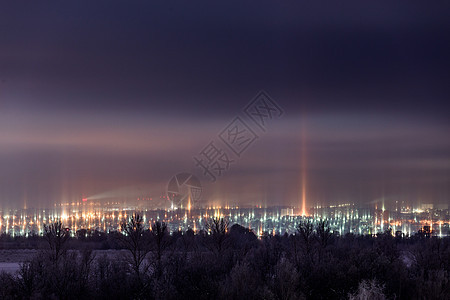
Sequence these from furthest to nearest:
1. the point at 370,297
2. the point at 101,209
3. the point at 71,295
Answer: the point at 101,209 < the point at 71,295 < the point at 370,297

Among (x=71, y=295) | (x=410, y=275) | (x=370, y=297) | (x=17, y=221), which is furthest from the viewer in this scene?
(x=17, y=221)

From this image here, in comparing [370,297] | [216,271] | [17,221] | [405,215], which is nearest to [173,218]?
[17,221]

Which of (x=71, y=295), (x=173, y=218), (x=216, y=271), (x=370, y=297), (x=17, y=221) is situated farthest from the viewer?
(x=17, y=221)

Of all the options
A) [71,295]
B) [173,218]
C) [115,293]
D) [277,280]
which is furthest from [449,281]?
[173,218]

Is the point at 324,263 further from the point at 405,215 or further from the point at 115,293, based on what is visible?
the point at 405,215

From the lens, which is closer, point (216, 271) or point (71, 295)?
point (71, 295)

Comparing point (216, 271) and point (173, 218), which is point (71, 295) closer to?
point (216, 271)

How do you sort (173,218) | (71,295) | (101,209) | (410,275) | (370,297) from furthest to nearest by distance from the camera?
1. (101,209)
2. (173,218)
3. (410,275)
4. (71,295)
5. (370,297)

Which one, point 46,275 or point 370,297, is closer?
point 370,297
